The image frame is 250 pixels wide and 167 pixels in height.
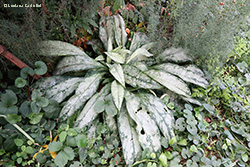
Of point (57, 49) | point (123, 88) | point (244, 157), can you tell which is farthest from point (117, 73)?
point (244, 157)

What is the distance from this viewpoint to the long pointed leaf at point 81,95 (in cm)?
148

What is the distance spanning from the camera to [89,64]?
5.93 feet

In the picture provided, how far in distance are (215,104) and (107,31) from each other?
1.44 meters

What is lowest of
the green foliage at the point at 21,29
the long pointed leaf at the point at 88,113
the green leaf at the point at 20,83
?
the long pointed leaf at the point at 88,113

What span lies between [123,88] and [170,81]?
1.55ft

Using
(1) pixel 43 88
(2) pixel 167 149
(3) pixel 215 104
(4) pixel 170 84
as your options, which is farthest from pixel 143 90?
(1) pixel 43 88

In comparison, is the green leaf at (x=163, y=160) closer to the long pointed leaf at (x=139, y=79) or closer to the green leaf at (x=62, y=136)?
the long pointed leaf at (x=139, y=79)

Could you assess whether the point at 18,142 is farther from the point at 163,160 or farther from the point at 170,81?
the point at 170,81

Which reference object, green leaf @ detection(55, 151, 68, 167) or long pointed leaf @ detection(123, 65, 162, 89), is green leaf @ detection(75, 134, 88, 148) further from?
long pointed leaf @ detection(123, 65, 162, 89)

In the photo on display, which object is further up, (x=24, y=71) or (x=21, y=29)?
(x=21, y=29)

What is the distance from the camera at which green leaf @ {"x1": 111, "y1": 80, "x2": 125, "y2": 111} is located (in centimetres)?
148

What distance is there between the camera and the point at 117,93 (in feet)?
5.16

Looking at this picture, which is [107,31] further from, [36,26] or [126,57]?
[36,26]

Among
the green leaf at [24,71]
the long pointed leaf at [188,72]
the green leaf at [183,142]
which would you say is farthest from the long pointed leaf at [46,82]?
the green leaf at [183,142]
